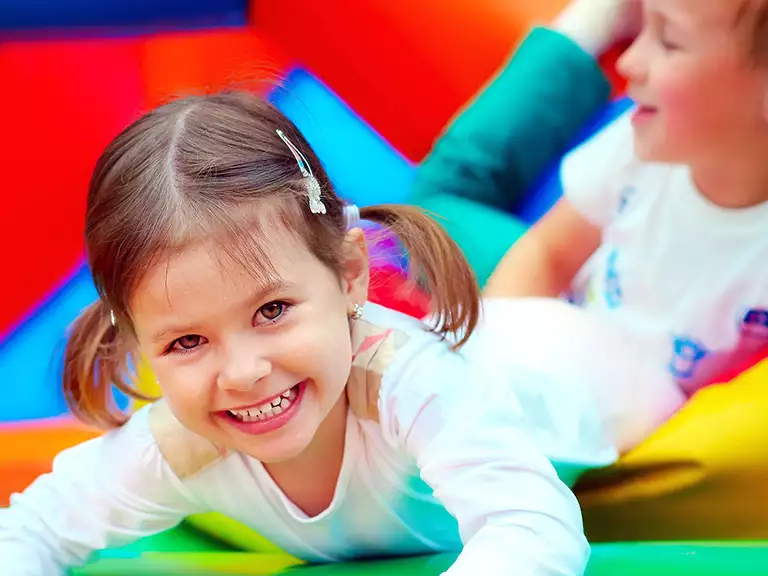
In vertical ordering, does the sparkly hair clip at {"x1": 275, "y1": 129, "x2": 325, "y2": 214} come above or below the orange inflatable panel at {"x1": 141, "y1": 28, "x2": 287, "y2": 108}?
above

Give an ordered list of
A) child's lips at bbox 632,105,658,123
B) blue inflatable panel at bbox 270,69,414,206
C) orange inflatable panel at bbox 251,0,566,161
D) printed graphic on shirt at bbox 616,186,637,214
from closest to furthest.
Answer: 1. child's lips at bbox 632,105,658,123
2. printed graphic on shirt at bbox 616,186,637,214
3. blue inflatable panel at bbox 270,69,414,206
4. orange inflatable panel at bbox 251,0,566,161

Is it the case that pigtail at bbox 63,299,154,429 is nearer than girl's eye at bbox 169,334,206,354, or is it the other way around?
girl's eye at bbox 169,334,206,354

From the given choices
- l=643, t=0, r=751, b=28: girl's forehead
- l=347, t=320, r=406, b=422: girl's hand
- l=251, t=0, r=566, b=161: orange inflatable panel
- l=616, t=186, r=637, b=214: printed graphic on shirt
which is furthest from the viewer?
l=251, t=0, r=566, b=161: orange inflatable panel

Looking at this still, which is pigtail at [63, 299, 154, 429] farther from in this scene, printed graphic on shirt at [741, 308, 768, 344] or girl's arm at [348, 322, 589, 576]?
printed graphic on shirt at [741, 308, 768, 344]

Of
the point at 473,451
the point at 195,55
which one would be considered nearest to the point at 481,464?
the point at 473,451

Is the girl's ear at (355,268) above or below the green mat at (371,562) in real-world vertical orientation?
above

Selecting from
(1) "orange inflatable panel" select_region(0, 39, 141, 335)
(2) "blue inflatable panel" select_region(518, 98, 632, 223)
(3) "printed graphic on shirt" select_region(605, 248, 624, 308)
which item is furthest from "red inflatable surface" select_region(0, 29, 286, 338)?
(3) "printed graphic on shirt" select_region(605, 248, 624, 308)

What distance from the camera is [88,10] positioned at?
1490 millimetres

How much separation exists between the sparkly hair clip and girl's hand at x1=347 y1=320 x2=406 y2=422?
11cm

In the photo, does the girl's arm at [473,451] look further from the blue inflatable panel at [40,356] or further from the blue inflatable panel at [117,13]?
the blue inflatable panel at [117,13]

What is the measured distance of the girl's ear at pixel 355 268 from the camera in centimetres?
71

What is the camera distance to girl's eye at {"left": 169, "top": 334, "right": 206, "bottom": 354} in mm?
646

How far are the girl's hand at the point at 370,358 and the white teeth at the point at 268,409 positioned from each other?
0.08 metres

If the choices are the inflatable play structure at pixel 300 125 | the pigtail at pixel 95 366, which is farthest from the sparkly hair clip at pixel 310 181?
the pigtail at pixel 95 366
